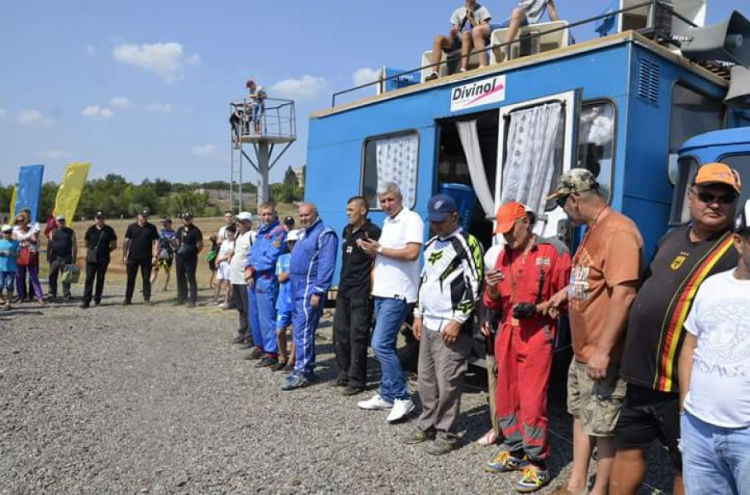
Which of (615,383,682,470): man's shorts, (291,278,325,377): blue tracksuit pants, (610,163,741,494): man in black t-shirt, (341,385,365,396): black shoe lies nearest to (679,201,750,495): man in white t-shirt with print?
(610,163,741,494): man in black t-shirt

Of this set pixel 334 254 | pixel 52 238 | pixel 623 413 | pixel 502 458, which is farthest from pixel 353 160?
pixel 52 238

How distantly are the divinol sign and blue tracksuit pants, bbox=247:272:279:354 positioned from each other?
2734 mm

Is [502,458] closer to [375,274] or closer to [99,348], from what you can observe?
[375,274]

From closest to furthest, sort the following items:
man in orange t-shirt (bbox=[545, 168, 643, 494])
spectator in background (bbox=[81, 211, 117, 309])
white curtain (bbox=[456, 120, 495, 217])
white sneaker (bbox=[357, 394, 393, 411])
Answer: man in orange t-shirt (bbox=[545, 168, 643, 494]) → white sneaker (bbox=[357, 394, 393, 411]) → white curtain (bbox=[456, 120, 495, 217]) → spectator in background (bbox=[81, 211, 117, 309])

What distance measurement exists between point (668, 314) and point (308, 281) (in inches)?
149

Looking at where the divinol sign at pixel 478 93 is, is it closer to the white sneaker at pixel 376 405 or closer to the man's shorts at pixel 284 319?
the man's shorts at pixel 284 319

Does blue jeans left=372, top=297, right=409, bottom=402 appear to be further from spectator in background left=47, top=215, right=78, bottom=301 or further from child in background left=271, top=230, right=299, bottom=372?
spectator in background left=47, top=215, right=78, bottom=301

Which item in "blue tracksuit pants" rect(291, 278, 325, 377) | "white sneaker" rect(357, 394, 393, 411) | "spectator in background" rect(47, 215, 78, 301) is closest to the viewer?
"white sneaker" rect(357, 394, 393, 411)

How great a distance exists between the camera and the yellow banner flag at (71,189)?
42.4 feet

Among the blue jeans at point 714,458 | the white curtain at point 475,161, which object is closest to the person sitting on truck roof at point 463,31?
the white curtain at point 475,161

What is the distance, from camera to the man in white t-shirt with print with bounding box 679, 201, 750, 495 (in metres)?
1.98

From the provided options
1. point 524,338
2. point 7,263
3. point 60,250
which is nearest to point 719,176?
point 524,338

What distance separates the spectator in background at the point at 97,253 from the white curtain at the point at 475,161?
27.2 feet

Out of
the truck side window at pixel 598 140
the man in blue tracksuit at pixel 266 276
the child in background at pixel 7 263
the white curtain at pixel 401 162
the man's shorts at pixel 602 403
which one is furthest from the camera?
the child in background at pixel 7 263
